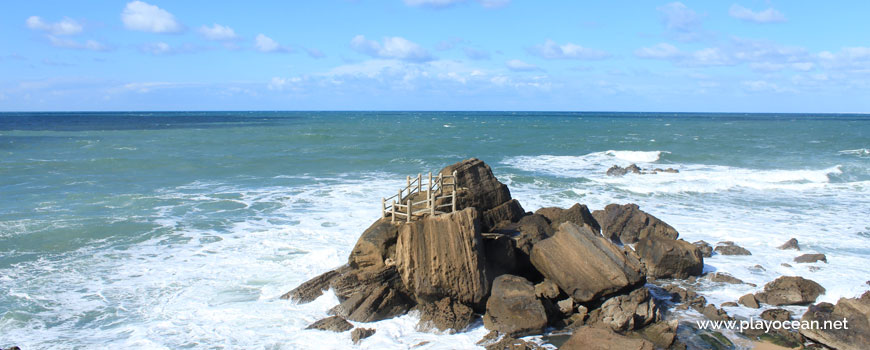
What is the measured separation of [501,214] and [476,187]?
1.16 meters

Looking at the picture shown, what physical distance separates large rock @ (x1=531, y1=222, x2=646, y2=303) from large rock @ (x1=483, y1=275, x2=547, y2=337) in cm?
113

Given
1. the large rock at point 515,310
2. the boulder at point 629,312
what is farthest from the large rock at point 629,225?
the large rock at point 515,310

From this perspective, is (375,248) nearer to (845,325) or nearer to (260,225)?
(260,225)

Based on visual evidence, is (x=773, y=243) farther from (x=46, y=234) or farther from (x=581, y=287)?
(x=46, y=234)

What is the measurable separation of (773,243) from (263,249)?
17737mm

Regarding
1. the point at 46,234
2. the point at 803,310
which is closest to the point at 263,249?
the point at 46,234

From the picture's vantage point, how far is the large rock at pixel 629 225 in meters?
20.8

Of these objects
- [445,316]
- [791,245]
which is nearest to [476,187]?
[445,316]

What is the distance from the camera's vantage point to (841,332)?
11977 mm

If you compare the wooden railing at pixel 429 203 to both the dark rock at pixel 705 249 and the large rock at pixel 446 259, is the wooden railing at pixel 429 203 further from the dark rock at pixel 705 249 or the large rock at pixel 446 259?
the dark rock at pixel 705 249

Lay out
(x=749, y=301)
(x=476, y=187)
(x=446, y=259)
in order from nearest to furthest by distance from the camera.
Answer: (x=446, y=259), (x=749, y=301), (x=476, y=187)

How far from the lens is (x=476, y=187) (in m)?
18.6

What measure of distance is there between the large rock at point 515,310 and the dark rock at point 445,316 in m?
0.46

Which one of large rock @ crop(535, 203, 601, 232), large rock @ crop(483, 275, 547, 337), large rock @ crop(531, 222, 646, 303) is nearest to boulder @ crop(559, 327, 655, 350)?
large rock @ crop(483, 275, 547, 337)
